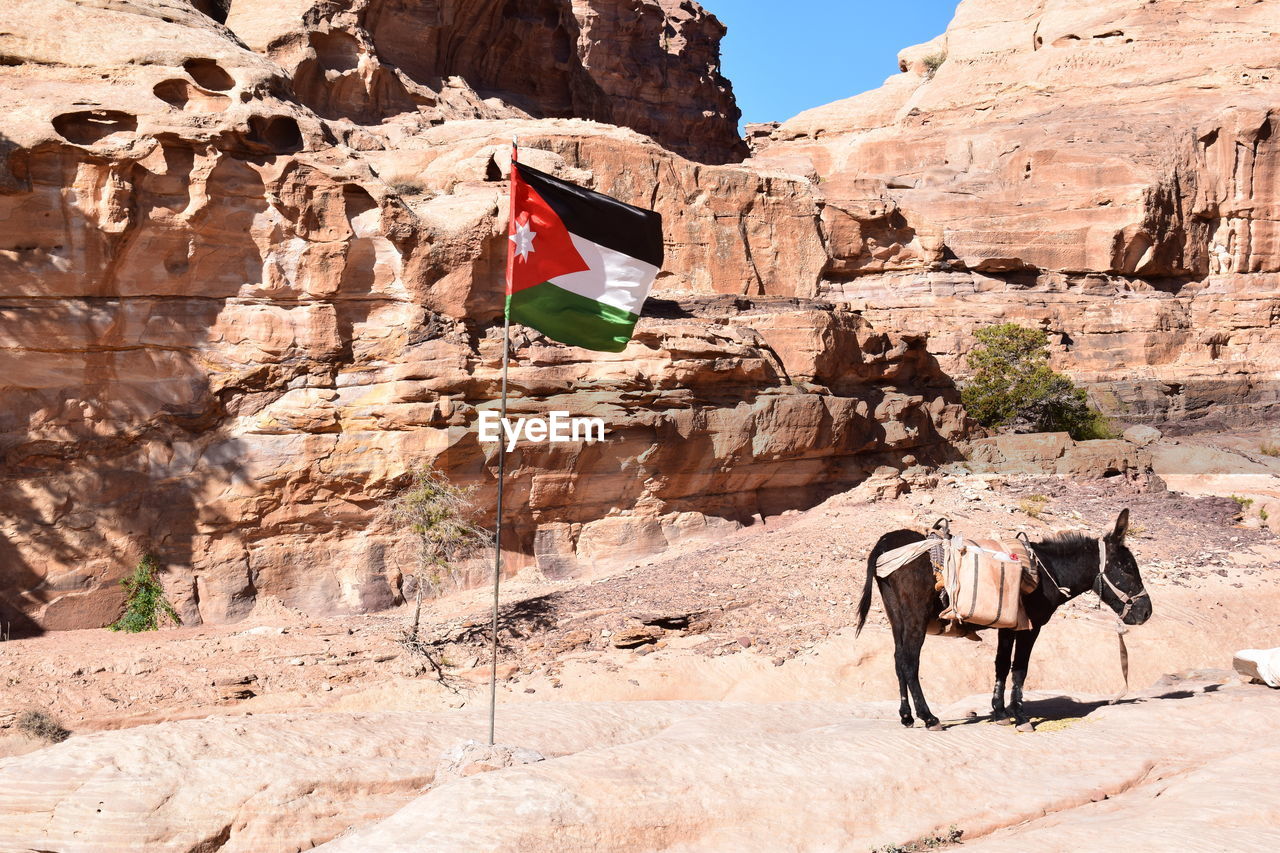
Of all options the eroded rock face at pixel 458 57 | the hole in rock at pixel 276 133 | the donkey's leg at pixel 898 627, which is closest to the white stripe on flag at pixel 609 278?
the donkey's leg at pixel 898 627

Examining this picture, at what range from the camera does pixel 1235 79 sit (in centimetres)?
4141

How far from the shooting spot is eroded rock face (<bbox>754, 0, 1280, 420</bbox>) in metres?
36.2

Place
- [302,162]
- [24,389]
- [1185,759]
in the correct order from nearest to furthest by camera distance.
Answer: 1. [1185,759]
2. [24,389]
3. [302,162]

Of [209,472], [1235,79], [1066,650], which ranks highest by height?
[1235,79]

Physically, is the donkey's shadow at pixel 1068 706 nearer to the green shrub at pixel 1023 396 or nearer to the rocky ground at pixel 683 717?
the rocky ground at pixel 683 717


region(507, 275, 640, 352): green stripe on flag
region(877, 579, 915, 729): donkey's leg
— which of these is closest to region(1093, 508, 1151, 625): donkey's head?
region(877, 579, 915, 729): donkey's leg

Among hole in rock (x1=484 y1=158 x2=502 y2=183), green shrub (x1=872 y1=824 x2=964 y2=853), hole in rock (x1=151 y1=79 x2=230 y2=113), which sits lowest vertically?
green shrub (x1=872 y1=824 x2=964 y2=853)

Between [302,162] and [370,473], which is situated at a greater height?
[302,162]

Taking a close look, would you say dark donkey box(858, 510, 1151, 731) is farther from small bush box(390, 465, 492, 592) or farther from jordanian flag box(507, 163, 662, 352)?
small bush box(390, 465, 492, 592)

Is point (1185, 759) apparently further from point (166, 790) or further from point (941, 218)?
point (941, 218)

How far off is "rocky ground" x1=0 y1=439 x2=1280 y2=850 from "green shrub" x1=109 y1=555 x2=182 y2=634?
0.65 meters

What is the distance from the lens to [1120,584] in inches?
395

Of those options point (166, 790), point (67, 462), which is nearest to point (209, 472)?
point (67, 462)

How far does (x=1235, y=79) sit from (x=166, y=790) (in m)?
46.8
